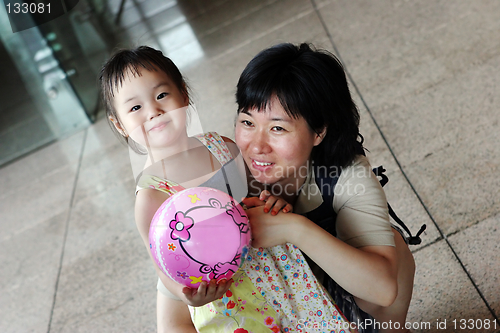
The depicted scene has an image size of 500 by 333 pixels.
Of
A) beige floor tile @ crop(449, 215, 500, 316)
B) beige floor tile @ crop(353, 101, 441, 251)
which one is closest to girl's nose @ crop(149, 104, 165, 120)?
beige floor tile @ crop(353, 101, 441, 251)

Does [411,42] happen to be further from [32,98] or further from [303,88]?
[32,98]

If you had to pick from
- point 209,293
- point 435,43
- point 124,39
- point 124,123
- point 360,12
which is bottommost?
point 435,43

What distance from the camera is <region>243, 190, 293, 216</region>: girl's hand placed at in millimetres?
1113

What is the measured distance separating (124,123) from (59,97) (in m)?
2.92

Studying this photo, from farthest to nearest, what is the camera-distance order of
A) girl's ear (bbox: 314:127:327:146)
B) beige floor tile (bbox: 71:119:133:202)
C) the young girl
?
beige floor tile (bbox: 71:119:133:202) < girl's ear (bbox: 314:127:327:146) < the young girl

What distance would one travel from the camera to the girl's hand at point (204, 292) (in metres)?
0.97

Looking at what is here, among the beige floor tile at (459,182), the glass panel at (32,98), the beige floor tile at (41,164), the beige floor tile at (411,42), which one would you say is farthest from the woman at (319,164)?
the glass panel at (32,98)

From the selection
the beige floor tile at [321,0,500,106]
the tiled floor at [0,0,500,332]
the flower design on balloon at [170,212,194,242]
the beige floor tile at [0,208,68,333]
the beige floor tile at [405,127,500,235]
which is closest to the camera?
the flower design on balloon at [170,212,194,242]

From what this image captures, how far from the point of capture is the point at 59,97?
3.65 metres

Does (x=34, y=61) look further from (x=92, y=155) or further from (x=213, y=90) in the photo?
(x=213, y=90)

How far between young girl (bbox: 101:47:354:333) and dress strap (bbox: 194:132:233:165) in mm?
52

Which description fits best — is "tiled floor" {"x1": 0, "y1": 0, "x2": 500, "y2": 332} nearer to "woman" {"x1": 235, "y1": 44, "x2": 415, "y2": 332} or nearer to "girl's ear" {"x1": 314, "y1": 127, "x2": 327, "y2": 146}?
"woman" {"x1": 235, "y1": 44, "x2": 415, "y2": 332}

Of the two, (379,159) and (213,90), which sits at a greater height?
(213,90)

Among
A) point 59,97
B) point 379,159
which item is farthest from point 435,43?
point 59,97
